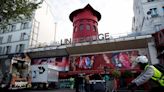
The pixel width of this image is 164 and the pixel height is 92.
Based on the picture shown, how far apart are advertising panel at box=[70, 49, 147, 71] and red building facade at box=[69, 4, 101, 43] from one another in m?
5.23

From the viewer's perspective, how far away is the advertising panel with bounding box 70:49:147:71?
24.4 metres

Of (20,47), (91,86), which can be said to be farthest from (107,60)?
(20,47)

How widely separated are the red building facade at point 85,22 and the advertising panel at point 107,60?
5229 mm

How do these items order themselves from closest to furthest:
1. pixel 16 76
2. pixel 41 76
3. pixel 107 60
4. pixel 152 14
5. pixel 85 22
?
pixel 16 76, pixel 41 76, pixel 107 60, pixel 152 14, pixel 85 22

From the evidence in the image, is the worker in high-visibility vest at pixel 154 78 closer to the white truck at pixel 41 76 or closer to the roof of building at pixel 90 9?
the white truck at pixel 41 76

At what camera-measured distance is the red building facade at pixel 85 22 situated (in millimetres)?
31800

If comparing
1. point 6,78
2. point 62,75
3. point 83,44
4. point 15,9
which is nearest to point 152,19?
point 83,44

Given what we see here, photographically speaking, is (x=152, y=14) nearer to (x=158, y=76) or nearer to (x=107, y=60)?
(x=107, y=60)

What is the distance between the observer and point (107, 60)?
85.3 feet

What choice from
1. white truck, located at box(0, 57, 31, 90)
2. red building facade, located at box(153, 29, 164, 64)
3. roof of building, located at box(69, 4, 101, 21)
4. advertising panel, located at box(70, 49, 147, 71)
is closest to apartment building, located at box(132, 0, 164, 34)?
red building facade, located at box(153, 29, 164, 64)

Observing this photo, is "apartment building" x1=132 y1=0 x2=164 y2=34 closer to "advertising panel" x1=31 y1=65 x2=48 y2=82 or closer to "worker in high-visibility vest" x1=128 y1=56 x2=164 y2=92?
"advertising panel" x1=31 y1=65 x2=48 y2=82

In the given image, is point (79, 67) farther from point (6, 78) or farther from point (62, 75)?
point (6, 78)

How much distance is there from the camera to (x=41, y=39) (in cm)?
3656

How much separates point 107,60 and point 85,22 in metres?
10.2
